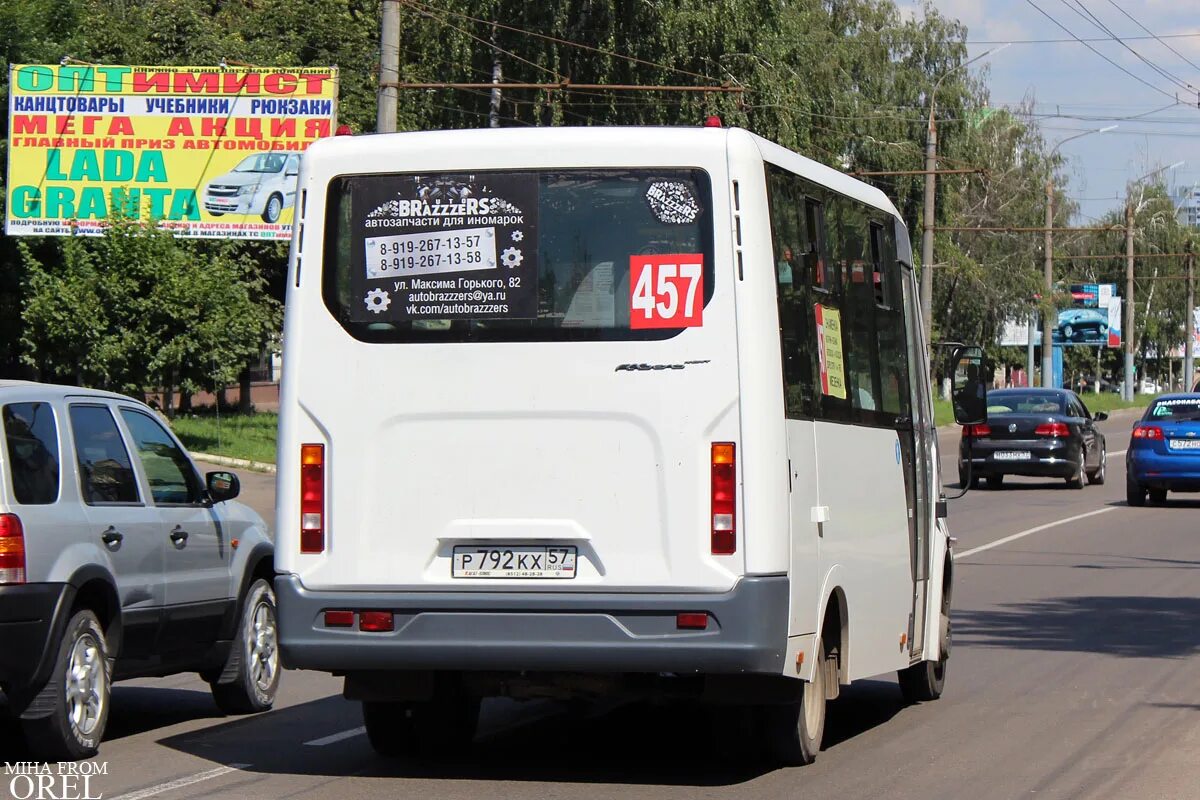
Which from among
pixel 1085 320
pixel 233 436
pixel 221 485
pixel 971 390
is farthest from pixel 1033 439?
pixel 1085 320

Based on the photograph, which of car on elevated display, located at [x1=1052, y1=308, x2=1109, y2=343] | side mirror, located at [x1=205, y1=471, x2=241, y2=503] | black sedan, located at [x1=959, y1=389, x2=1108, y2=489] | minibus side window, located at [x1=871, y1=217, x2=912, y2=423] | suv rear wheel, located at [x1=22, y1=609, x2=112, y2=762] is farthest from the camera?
car on elevated display, located at [x1=1052, y1=308, x2=1109, y2=343]

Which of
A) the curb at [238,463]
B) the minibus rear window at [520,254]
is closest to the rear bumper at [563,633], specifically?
the minibus rear window at [520,254]

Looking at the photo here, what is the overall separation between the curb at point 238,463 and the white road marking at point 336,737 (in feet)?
72.5

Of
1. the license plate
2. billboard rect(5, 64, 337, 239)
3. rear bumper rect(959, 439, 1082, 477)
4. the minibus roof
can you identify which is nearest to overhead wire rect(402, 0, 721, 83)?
billboard rect(5, 64, 337, 239)

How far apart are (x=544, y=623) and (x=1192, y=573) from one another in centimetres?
1201

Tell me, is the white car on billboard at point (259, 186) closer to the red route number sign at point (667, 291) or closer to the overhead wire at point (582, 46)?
the overhead wire at point (582, 46)

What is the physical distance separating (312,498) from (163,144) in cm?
2633

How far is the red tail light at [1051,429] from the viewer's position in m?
29.4

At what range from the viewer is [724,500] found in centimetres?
723

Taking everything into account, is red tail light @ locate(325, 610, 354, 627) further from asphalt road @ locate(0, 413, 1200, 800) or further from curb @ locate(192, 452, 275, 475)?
curb @ locate(192, 452, 275, 475)

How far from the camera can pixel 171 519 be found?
9.14 metres

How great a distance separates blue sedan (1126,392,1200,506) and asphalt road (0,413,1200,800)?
42.7 ft

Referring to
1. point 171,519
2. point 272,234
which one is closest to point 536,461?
point 171,519

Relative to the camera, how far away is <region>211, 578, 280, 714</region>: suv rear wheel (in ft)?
31.9
